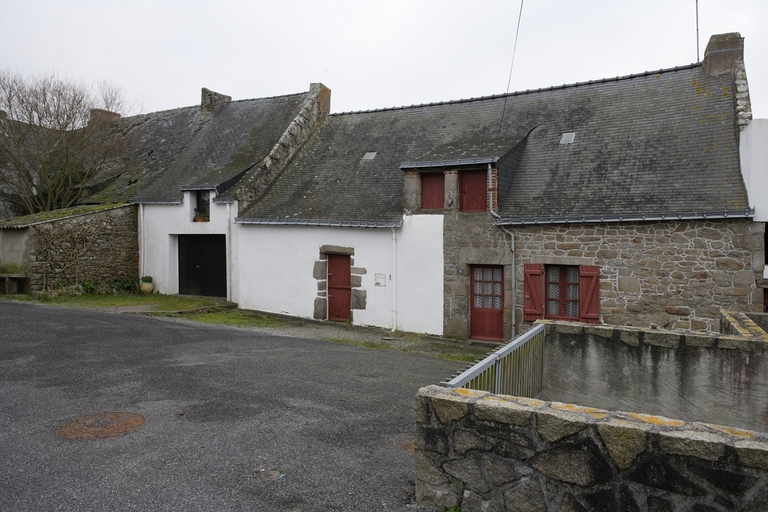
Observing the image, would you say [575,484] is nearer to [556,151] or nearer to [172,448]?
[172,448]

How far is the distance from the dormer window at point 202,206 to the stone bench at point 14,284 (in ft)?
17.0

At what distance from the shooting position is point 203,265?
58.9 ft

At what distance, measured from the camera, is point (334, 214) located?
1477 cm

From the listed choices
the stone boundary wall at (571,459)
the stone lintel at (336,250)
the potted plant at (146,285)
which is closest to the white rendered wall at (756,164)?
the stone boundary wall at (571,459)

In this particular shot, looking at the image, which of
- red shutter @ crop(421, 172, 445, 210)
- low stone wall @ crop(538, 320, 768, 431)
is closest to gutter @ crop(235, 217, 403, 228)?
red shutter @ crop(421, 172, 445, 210)

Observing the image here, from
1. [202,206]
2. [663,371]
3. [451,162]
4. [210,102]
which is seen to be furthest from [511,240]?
[210,102]

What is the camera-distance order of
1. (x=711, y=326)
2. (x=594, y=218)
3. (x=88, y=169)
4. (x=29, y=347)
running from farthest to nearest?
(x=88, y=169) → (x=594, y=218) → (x=711, y=326) → (x=29, y=347)

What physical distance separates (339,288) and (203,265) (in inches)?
217

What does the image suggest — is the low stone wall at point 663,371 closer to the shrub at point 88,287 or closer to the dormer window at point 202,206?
the dormer window at point 202,206

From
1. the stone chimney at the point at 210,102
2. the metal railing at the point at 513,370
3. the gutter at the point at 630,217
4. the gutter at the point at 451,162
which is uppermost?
the stone chimney at the point at 210,102

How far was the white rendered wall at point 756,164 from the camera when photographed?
10055 mm

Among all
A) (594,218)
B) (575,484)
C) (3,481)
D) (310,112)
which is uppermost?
(310,112)

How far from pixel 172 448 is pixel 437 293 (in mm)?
8972

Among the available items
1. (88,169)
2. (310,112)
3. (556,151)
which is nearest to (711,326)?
(556,151)
